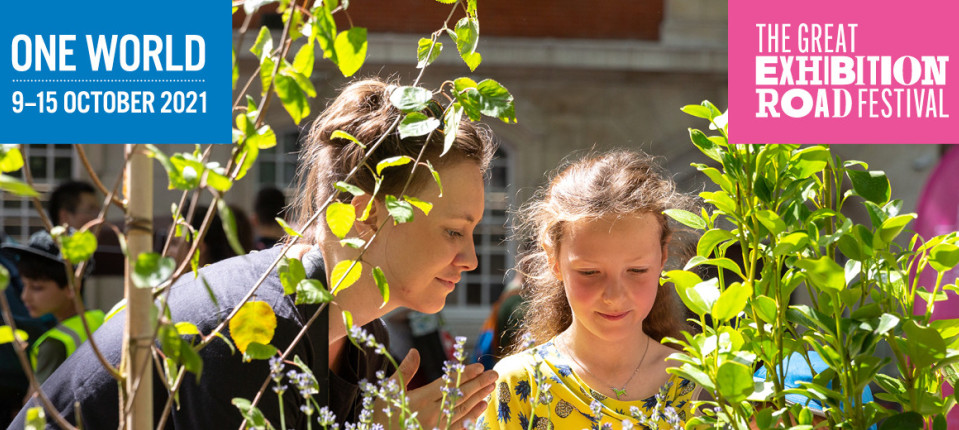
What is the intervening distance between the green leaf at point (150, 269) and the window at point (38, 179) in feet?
29.9

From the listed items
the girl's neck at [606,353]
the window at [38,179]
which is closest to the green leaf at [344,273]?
the girl's neck at [606,353]

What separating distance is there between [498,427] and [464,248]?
1.25ft

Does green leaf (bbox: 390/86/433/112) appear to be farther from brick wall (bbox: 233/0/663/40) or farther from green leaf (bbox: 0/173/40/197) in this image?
brick wall (bbox: 233/0/663/40)

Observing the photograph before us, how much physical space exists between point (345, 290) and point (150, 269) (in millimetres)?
737

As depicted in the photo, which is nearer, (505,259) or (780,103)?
(780,103)

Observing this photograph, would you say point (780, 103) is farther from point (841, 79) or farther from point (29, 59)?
point (29, 59)

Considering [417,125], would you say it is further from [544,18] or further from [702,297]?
[544,18]

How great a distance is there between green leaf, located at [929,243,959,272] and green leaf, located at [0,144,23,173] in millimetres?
739

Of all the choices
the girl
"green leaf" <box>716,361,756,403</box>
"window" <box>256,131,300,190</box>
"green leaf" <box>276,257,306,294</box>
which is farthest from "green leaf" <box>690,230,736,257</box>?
"window" <box>256,131,300,190</box>

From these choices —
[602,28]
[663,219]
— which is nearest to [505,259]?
[602,28]

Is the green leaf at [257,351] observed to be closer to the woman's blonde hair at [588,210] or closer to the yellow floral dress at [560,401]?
the yellow floral dress at [560,401]

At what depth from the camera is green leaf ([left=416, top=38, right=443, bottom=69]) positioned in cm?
86

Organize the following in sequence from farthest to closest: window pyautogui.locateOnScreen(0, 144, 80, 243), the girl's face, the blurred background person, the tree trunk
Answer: window pyautogui.locateOnScreen(0, 144, 80, 243), the blurred background person, the girl's face, the tree trunk

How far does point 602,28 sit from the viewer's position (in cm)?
890
